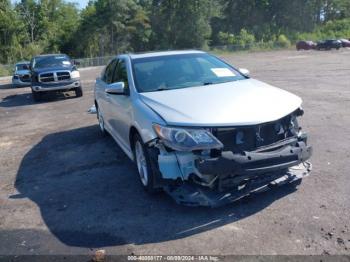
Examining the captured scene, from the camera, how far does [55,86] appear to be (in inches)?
651

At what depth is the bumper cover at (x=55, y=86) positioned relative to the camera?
16406 mm

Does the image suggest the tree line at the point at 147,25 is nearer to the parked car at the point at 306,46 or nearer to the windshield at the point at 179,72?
the parked car at the point at 306,46

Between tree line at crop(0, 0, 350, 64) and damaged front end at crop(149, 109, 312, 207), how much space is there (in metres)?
57.7

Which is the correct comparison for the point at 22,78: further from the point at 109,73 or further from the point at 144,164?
the point at 144,164

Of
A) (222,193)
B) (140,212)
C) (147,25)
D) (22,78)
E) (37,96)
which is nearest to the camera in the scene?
(222,193)

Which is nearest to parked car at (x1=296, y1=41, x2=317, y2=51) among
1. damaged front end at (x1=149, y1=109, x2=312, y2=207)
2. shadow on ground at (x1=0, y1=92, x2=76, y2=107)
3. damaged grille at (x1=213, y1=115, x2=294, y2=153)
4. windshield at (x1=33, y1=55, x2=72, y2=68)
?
shadow on ground at (x1=0, y1=92, x2=76, y2=107)

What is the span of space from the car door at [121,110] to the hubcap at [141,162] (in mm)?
414

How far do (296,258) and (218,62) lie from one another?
3782 millimetres

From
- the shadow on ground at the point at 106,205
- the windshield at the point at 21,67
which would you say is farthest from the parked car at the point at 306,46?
the shadow on ground at the point at 106,205

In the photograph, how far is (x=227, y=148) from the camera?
475 cm

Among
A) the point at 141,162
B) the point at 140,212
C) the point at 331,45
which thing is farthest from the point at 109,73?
the point at 331,45

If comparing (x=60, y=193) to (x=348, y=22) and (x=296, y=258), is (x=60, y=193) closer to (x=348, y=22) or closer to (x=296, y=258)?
(x=296, y=258)

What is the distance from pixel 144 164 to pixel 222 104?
1.25 m

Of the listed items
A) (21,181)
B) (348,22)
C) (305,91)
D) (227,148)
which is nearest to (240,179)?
(227,148)
